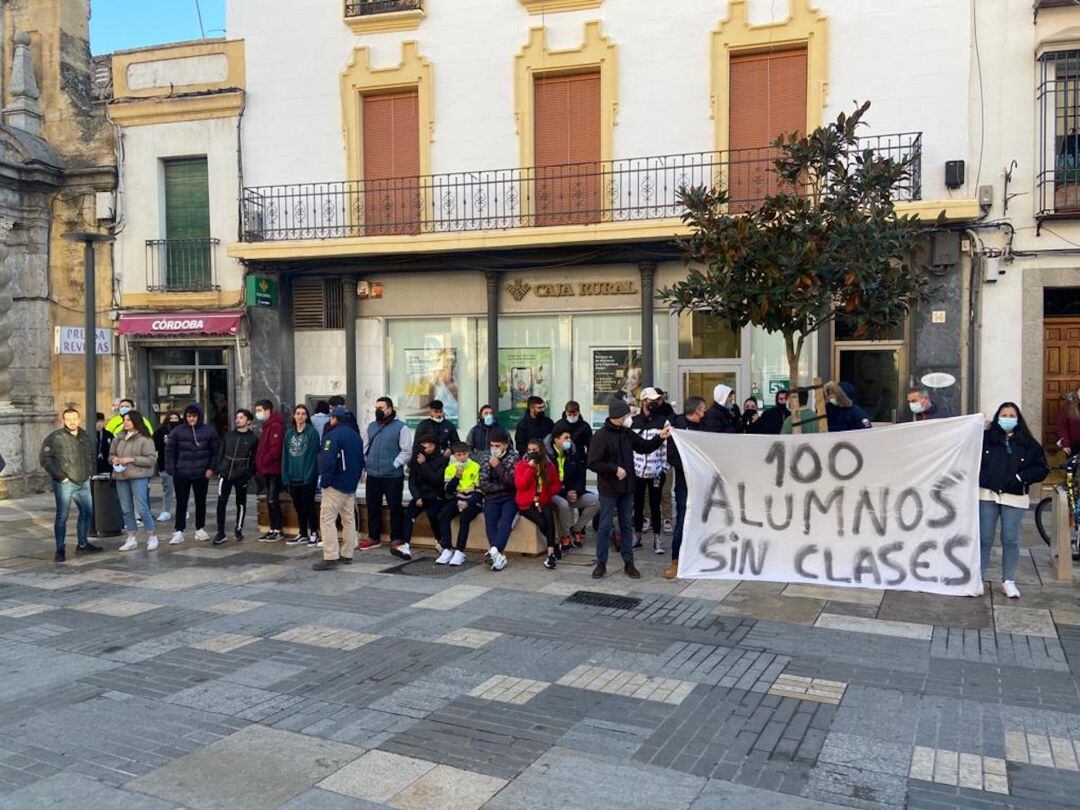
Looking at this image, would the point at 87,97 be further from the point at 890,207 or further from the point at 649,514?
the point at 890,207

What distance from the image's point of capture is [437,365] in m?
15.8

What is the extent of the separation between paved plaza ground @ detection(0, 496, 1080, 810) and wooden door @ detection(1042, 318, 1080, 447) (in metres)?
5.13

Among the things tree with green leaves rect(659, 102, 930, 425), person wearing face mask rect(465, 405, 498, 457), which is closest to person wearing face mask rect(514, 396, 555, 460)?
person wearing face mask rect(465, 405, 498, 457)

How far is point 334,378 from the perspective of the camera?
52.9 feet

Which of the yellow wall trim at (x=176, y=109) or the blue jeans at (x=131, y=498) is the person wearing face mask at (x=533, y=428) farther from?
the yellow wall trim at (x=176, y=109)

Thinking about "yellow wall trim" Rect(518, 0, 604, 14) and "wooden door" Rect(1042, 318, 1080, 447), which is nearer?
"wooden door" Rect(1042, 318, 1080, 447)

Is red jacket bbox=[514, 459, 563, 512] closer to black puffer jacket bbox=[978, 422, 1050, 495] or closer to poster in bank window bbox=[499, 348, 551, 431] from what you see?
black puffer jacket bbox=[978, 422, 1050, 495]

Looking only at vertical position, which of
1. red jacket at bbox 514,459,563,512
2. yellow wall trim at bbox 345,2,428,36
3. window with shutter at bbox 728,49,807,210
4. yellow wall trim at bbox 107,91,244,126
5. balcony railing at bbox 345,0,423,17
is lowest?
red jacket at bbox 514,459,563,512

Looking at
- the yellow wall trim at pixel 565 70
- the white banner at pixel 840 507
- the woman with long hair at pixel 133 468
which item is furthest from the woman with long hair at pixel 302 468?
the yellow wall trim at pixel 565 70

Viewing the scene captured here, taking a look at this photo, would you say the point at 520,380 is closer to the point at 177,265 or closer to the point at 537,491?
the point at 537,491

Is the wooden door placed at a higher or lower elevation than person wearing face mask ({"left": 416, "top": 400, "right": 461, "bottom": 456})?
higher

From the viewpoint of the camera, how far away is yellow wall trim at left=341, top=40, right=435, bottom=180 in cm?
1515

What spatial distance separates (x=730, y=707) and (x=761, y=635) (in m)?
1.55

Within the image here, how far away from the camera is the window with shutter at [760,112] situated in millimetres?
13578
